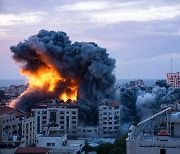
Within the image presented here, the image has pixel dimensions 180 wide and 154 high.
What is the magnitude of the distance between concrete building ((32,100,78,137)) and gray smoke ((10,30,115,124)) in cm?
451

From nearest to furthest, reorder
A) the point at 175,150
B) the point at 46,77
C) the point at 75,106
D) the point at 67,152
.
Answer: the point at 175,150 → the point at 67,152 → the point at 75,106 → the point at 46,77

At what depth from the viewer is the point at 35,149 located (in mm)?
16891

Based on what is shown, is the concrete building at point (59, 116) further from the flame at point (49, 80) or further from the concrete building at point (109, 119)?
the flame at point (49, 80)

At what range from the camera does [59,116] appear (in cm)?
3666

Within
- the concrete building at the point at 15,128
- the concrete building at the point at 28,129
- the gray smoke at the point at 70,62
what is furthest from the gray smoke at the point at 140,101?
the concrete building at the point at 15,128

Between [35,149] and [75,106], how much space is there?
20720mm

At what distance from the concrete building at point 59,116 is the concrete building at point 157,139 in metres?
26.9

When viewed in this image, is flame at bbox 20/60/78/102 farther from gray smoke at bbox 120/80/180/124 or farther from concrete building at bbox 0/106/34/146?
concrete building at bbox 0/106/34/146

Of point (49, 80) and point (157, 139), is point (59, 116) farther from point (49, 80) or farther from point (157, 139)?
point (157, 139)

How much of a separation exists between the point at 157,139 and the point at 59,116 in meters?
28.4

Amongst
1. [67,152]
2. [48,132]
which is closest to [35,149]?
[67,152]

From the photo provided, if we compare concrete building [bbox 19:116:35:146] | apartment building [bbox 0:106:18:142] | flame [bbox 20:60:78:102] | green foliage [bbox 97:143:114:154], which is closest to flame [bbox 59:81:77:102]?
flame [bbox 20:60:78:102]

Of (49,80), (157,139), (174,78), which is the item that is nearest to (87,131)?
(49,80)

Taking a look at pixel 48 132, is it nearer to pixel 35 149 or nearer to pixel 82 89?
pixel 35 149
